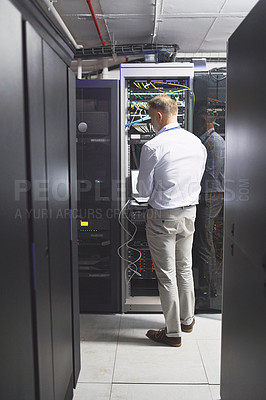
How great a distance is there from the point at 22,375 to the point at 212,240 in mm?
2074

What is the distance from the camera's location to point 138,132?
3.01m

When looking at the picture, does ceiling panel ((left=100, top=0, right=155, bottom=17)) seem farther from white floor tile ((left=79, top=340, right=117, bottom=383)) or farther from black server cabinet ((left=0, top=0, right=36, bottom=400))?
white floor tile ((left=79, top=340, right=117, bottom=383))

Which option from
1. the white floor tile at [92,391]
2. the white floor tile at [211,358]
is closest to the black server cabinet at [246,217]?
the white floor tile at [211,358]

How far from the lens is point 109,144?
9.59 feet

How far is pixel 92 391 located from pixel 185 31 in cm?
314

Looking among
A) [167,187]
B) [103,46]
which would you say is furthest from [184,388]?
[103,46]

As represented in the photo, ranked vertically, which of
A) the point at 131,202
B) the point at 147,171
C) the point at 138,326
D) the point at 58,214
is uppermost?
the point at 147,171

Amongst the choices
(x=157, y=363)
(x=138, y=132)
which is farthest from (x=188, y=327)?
(x=138, y=132)

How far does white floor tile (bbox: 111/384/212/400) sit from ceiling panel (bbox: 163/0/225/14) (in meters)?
2.71

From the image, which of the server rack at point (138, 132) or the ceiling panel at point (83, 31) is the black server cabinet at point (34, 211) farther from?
the ceiling panel at point (83, 31)

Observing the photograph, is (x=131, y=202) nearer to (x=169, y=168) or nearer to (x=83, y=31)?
(x=169, y=168)

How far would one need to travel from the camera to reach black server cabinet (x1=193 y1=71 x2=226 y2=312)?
2.82 meters

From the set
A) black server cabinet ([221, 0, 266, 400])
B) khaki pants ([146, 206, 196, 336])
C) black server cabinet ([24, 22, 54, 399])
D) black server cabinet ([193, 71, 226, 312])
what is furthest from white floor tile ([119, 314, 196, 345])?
black server cabinet ([24, 22, 54, 399])

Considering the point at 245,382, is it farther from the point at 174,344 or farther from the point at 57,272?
the point at 174,344
